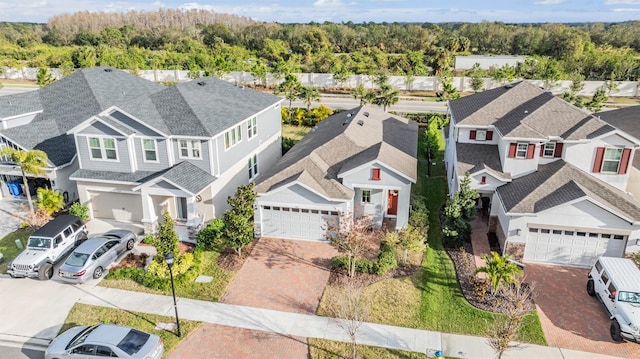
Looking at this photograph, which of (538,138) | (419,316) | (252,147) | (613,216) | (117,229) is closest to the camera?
(419,316)

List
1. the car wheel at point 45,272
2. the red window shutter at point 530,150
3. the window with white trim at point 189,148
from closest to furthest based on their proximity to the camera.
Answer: the car wheel at point 45,272 → the red window shutter at point 530,150 → the window with white trim at point 189,148

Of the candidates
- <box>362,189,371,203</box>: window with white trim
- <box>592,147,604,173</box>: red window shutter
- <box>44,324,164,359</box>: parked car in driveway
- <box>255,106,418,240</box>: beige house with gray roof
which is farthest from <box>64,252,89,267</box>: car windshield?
<box>592,147,604,173</box>: red window shutter

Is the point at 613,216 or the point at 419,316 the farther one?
the point at 613,216

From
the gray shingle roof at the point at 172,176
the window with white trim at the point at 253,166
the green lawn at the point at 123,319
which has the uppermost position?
the gray shingle roof at the point at 172,176

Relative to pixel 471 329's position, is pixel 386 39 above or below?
above

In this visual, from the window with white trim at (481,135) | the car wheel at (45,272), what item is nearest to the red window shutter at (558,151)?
the window with white trim at (481,135)

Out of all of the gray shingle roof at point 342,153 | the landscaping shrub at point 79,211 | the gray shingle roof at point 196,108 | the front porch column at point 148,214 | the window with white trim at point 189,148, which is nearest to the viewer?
the gray shingle roof at point 342,153

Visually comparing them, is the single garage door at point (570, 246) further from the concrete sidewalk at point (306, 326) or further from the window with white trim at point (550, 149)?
the concrete sidewalk at point (306, 326)

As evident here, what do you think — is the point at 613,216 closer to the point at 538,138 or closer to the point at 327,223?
the point at 538,138

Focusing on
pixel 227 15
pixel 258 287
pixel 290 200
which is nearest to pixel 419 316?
pixel 258 287
